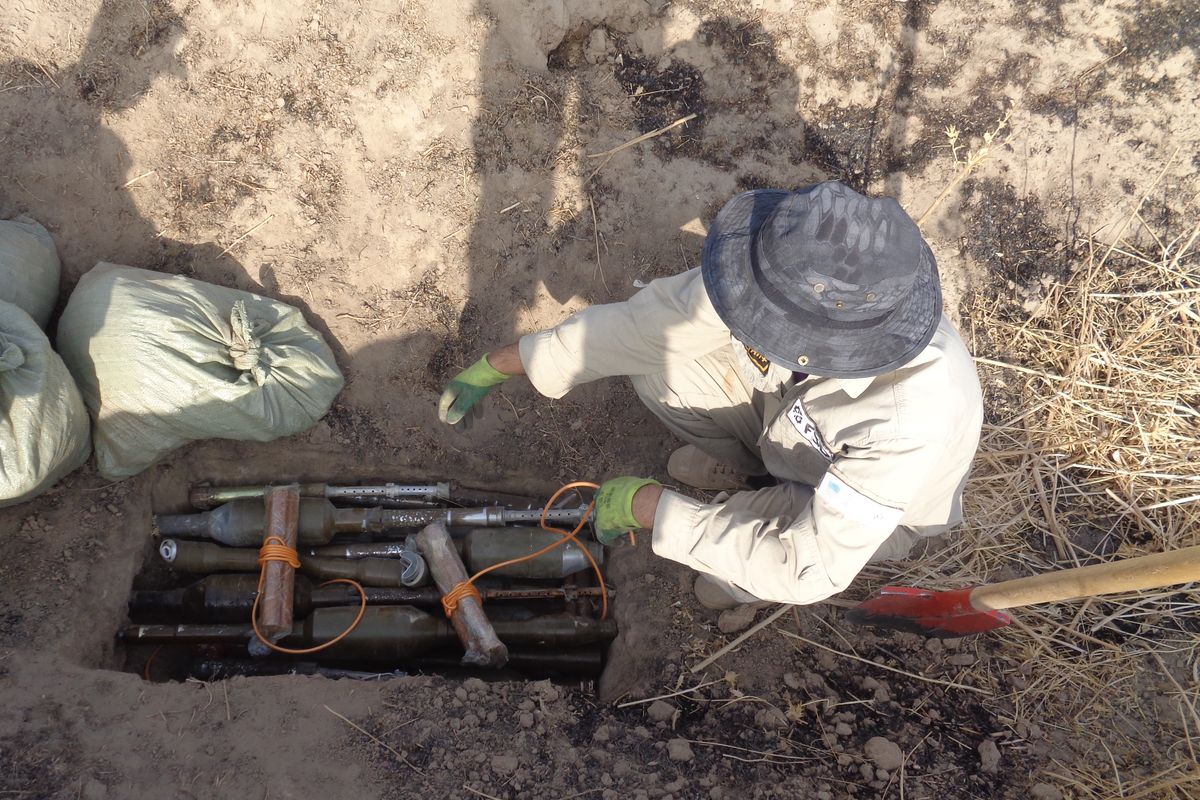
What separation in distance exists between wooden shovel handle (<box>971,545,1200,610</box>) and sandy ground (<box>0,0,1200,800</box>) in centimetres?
56

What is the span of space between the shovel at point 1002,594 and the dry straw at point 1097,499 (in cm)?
29

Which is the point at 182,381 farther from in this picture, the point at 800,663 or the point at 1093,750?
the point at 1093,750

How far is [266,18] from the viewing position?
3.93 m

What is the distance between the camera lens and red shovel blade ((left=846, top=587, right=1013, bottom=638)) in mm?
3166

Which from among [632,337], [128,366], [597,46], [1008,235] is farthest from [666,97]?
[128,366]

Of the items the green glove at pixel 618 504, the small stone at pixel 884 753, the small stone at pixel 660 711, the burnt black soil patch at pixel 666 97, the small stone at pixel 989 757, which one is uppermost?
the burnt black soil patch at pixel 666 97

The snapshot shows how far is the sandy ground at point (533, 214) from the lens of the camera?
3023 millimetres

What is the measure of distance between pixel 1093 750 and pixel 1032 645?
1.48 ft

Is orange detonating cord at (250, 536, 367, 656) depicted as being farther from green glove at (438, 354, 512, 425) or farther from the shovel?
the shovel

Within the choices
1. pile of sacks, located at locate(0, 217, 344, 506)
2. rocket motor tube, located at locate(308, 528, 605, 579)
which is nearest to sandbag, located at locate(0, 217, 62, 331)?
pile of sacks, located at locate(0, 217, 344, 506)

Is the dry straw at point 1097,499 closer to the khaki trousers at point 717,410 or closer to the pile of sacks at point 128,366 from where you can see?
the khaki trousers at point 717,410

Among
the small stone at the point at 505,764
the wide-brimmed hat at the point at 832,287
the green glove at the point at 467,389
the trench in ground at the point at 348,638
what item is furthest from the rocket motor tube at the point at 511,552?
the wide-brimmed hat at the point at 832,287

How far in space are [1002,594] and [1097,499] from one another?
1.35m

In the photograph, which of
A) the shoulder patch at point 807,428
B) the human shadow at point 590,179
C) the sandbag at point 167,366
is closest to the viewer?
the shoulder patch at point 807,428
